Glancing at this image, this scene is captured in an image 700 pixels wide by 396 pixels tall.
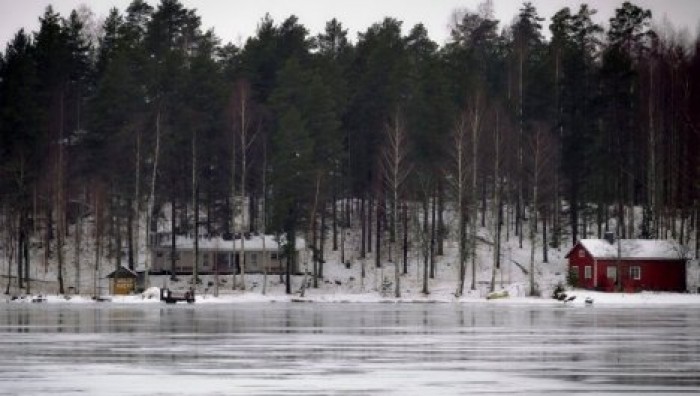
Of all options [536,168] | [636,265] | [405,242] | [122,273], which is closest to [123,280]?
[122,273]

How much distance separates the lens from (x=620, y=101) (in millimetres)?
100500

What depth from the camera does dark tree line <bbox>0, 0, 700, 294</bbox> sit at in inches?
3590

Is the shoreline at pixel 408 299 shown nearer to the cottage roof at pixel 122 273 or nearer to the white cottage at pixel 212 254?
the cottage roof at pixel 122 273

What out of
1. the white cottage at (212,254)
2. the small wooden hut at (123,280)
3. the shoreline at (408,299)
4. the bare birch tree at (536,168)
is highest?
the bare birch tree at (536,168)

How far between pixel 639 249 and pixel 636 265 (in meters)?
1.26

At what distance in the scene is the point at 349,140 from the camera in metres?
104

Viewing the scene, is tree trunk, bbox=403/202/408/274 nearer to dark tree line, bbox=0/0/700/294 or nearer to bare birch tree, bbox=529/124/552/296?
dark tree line, bbox=0/0/700/294

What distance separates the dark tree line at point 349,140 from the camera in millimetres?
91188

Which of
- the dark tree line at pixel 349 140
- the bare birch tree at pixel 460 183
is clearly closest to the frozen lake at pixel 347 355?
the bare birch tree at pixel 460 183

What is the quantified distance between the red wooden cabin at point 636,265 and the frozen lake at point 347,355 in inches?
1193

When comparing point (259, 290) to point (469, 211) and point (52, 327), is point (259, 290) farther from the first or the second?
point (52, 327)

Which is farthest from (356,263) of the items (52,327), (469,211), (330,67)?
(52,327)

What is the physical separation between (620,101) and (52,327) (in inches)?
2588

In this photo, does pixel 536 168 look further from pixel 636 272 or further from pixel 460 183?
pixel 636 272
